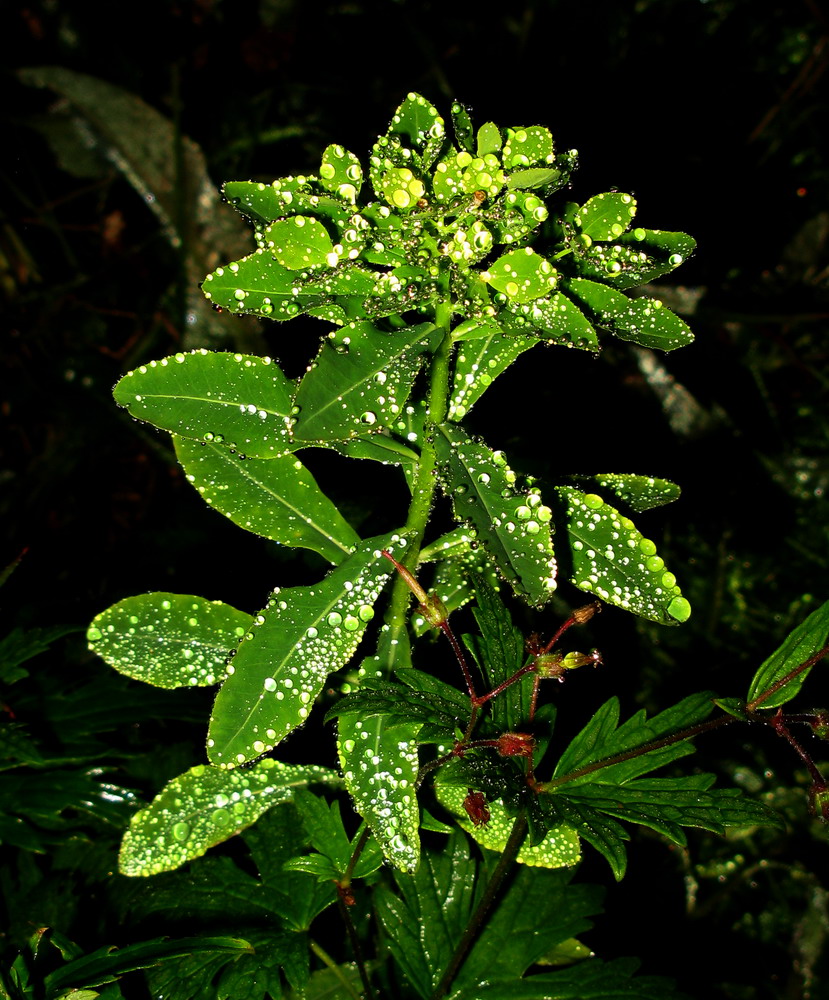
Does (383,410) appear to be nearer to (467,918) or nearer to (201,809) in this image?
(201,809)

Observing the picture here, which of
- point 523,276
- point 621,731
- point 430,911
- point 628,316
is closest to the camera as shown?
point 523,276

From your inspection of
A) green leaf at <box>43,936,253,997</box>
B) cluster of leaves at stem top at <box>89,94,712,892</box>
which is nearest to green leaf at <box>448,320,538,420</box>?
cluster of leaves at stem top at <box>89,94,712,892</box>

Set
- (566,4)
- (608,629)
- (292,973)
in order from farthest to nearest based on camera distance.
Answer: (566,4)
(608,629)
(292,973)

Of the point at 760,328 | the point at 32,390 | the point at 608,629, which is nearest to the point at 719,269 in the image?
the point at 760,328

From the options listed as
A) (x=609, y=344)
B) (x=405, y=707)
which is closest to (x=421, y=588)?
(x=405, y=707)

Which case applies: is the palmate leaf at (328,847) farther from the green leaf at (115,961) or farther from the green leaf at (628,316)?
the green leaf at (628,316)

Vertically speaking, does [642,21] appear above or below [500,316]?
above

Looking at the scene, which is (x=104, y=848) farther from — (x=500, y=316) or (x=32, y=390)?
(x=32, y=390)

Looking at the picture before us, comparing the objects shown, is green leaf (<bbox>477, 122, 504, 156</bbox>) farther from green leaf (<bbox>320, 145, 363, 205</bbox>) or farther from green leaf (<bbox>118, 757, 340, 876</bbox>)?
green leaf (<bbox>118, 757, 340, 876</bbox>)
